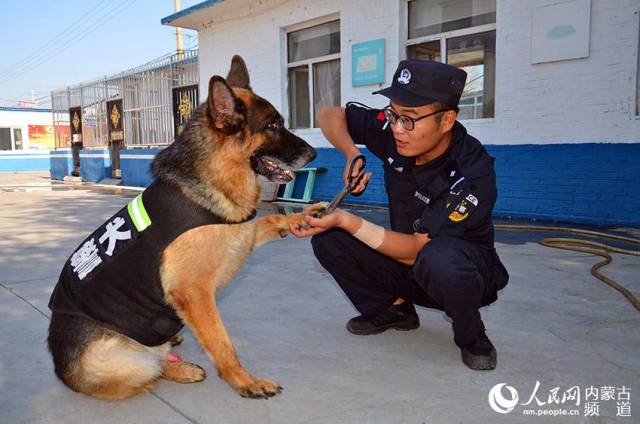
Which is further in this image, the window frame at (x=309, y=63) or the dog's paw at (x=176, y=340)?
the window frame at (x=309, y=63)

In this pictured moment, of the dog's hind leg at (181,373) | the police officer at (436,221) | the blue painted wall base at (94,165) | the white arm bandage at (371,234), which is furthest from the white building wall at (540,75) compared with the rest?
the blue painted wall base at (94,165)

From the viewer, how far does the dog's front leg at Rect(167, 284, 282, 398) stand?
7.43 feet

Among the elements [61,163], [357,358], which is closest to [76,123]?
[61,163]

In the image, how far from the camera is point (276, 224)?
2775 millimetres

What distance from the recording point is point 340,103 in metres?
10.1

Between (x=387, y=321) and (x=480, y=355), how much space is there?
69 cm

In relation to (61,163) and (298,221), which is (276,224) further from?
(61,163)

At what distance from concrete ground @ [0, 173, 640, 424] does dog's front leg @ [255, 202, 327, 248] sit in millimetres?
674

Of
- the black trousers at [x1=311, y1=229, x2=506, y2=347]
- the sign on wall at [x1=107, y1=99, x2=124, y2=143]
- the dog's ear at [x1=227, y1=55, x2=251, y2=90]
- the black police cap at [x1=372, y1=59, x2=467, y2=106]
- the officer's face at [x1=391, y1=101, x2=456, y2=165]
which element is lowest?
the black trousers at [x1=311, y1=229, x2=506, y2=347]

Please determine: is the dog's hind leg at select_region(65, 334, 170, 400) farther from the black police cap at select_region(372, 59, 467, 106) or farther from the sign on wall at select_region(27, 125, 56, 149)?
the sign on wall at select_region(27, 125, 56, 149)

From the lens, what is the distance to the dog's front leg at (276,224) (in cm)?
273

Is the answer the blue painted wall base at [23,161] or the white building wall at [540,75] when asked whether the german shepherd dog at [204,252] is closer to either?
the white building wall at [540,75]

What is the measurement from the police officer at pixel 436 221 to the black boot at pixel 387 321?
20 centimetres

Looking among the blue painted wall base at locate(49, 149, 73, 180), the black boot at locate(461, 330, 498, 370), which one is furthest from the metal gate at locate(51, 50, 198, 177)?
the black boot at locate(461, 330, 498, 370)
